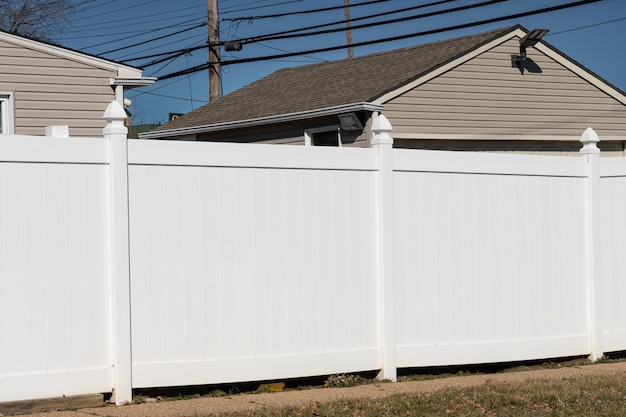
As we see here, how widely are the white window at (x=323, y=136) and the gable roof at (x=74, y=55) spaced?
3.96m

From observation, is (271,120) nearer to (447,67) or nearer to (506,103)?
(447,67)

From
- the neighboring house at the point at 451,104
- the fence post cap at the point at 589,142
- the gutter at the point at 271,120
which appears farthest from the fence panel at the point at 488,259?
the neighboring house at the point at 451,104

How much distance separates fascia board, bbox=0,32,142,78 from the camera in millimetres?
14195

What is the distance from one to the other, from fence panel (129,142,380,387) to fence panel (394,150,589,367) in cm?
41

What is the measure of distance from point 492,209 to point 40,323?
161 inches

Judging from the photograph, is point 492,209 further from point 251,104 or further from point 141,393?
point 251,104

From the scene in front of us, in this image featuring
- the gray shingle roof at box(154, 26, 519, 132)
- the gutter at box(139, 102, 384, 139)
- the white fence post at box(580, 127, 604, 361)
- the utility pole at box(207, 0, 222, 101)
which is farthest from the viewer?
the utility pole at box(207, 0, 222, 101)

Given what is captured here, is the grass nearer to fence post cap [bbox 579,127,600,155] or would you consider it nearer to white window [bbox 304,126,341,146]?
fence post cap [bbox 579,127,600,155]

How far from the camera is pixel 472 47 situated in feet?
60.2

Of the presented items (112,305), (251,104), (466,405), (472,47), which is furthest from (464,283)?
(251,104)

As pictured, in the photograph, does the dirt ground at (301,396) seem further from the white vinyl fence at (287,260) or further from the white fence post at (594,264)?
the white fence post at (594,264)

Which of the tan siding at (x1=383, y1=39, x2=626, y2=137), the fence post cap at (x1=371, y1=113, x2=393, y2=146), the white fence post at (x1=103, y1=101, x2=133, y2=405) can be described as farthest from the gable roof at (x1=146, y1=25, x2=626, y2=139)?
the white fence post at (x1=103, y1=101, x2=133, y2=405)

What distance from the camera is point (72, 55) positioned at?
14484 mm

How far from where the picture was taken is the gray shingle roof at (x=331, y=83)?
18.1 m
